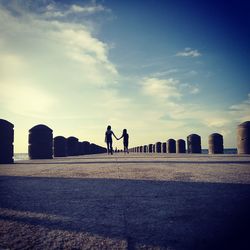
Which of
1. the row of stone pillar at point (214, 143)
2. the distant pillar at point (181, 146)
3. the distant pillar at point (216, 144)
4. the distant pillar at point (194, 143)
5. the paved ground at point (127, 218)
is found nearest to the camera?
the paved ground at point (127, 218)

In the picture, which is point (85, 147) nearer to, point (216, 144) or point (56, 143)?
point (56, 143)

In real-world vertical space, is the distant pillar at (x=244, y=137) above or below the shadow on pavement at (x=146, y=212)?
above

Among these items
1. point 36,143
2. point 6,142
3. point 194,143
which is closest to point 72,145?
point 36,143

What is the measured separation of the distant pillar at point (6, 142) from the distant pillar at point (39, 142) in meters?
3.20

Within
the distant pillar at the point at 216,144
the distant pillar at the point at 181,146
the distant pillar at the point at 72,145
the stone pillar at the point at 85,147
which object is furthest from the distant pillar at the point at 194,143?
the stone pillar at the point at 85,147

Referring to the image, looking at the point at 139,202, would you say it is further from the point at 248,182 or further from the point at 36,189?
the point at 248,182

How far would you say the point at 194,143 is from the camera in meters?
21.1

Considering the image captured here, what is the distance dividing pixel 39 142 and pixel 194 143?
12379mm

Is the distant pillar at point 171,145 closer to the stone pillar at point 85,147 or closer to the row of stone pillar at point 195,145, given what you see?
the row of stone pillar at point 195,145

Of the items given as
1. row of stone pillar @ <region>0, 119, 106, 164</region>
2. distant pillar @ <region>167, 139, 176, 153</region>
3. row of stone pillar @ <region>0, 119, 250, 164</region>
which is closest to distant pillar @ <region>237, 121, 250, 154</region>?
row of stone pillar @ <region>0, 119, 250, 164</region>

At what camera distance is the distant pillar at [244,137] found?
14.9 meters

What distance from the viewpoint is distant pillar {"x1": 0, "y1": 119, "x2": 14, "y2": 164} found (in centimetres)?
1041

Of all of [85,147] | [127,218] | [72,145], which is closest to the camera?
[127,218]

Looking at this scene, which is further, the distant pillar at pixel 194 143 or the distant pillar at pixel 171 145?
the distant pillar at pixel 171 145
